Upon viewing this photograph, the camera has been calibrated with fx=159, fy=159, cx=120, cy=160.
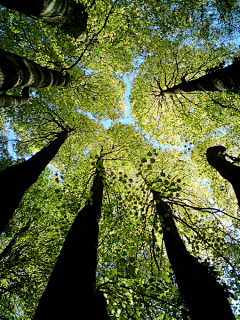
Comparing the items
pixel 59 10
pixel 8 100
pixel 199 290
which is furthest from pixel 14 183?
pixel 59 10

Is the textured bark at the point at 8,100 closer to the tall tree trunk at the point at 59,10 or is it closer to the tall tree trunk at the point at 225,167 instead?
the tall tree trunk at the point at 59,10

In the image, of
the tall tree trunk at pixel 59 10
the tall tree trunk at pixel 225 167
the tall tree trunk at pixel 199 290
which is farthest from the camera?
the tall tree trunk at pixel 59 10

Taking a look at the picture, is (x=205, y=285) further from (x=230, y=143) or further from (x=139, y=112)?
(x=139, y=112)

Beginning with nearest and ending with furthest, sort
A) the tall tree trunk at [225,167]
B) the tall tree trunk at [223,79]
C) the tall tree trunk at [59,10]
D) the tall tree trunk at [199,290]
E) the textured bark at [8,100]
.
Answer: the tall tree trunk at [199,290] < the tall tree trunk at [225,167] < the textured bark at [8,100] < the tall tree trunk at [59,10] < the tall tree trunk at [223,79]

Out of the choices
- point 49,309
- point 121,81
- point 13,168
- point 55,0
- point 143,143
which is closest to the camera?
point 49,309

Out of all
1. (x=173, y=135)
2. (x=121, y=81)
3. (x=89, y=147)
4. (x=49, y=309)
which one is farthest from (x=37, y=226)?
(x=121, y=81)

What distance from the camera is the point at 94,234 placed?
4.12 metres

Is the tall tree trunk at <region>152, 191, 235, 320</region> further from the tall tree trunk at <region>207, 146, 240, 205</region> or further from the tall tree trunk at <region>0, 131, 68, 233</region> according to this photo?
the tall tree trunk at <region>0, 131, 68, 233</region>

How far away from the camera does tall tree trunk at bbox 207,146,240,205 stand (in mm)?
5367

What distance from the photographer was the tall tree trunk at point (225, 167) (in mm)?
5367

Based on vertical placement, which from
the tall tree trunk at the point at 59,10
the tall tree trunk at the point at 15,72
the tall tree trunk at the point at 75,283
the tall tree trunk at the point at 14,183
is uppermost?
the tall tree trunk at the point at 59,10

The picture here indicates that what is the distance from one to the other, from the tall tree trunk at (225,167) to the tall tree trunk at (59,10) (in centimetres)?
794

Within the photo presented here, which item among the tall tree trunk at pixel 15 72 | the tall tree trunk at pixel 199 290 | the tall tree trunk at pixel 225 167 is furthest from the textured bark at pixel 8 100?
the tall tree trunk at pixel 225 167

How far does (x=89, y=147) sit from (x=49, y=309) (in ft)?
44.9
